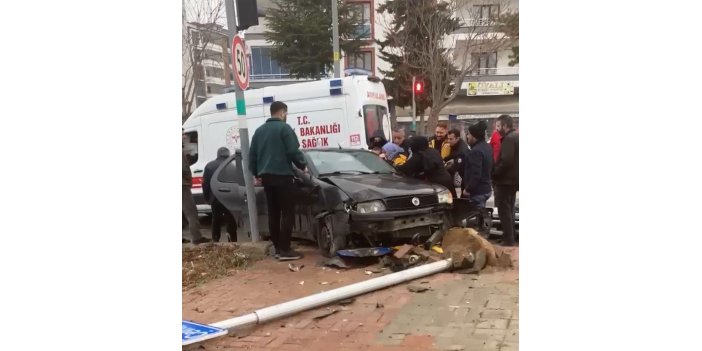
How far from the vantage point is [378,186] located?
3.09 m

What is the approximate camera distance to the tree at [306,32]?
257 cm

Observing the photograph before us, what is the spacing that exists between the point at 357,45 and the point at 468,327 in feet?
4.73

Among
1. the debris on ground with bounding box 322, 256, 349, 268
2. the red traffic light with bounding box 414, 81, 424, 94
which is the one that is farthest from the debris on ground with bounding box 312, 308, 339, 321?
the red traffic light with bounding box 414, 81, 424, 94

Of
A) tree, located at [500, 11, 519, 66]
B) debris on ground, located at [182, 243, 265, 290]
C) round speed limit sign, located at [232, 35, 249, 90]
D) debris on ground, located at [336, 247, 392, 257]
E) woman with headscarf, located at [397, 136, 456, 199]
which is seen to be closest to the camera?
tree, located at [500, 11, 519, 66]

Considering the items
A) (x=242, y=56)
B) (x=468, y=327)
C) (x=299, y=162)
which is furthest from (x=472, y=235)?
(x=242, y=56)

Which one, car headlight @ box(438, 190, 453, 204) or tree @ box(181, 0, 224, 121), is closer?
tree @ box(181, 0, 224, 121)

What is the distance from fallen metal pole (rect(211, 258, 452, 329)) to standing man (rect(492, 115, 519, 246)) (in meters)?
0.41

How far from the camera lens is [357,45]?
260 cm

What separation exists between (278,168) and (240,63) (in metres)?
0.57

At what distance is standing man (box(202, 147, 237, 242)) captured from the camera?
2.69 m

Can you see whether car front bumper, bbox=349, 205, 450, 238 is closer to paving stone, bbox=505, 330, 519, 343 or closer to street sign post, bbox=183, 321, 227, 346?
paving stone, bbox=505, 330, 519, 343

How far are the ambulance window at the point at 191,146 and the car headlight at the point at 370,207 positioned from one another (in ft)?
3.10

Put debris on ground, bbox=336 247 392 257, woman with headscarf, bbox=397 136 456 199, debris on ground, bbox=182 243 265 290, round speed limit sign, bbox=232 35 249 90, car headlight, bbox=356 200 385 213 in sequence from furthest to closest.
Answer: car headlight, bbox=356 200 385 213 → debris on ground, bbox=336 247 392 257 → woman with headscarf, bbox=397 136 456 199 → debris on ground, bbox=182 243 265 290 → round speed limit sign, bbox=232 35 249 90

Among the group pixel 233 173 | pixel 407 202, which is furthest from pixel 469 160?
pixel 233 173
